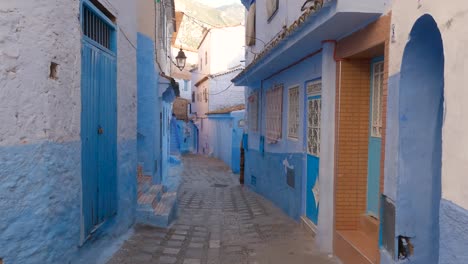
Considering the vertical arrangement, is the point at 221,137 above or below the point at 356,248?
above

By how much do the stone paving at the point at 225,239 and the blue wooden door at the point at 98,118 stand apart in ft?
2.89

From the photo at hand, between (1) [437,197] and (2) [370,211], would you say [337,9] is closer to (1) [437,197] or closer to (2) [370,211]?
(1) [437,197]

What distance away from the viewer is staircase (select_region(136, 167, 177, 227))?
23.6 ft

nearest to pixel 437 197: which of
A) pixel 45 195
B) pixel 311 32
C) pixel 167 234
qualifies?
pixel 311 32

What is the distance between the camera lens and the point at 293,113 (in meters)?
8.27

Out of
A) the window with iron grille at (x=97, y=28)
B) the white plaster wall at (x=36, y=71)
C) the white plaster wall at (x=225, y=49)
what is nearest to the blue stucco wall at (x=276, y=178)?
the window with iron grille at (x=97, y=28)

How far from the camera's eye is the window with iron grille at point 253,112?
1224 cm

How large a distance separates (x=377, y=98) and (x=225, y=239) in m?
3.58

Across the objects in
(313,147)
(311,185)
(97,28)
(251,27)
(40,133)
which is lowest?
(311,185)

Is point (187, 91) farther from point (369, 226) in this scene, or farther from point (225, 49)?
point (369, 226)

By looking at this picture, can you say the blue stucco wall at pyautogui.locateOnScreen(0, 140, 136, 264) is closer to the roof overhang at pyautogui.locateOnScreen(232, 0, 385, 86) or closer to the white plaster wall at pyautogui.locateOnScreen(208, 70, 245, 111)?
the roof overhang at pyautogui.locateOnScreen(232, 0, 385, 86)

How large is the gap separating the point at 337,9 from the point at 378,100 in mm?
1477

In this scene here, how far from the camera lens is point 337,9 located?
4543 millimetres

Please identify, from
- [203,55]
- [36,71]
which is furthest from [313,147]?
[203,55]
